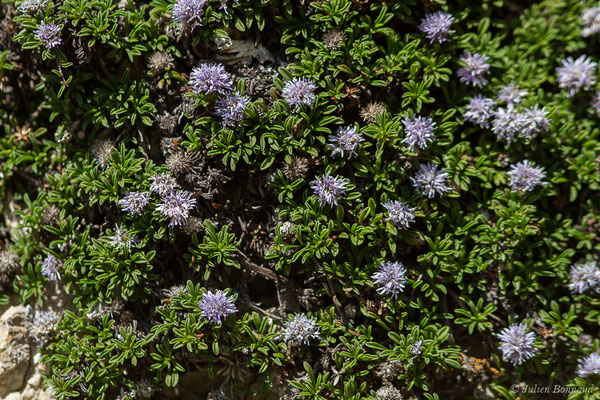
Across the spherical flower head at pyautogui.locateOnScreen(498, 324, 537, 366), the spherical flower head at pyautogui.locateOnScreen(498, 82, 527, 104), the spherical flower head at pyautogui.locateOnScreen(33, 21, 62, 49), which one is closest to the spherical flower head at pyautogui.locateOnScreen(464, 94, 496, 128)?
the spherical flower head at pyautogui.locateOnScreen(498, 82, 527, 104)

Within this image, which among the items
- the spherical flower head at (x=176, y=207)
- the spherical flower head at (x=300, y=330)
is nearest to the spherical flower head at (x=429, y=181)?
the spherical flower head at (x=300, y=330)

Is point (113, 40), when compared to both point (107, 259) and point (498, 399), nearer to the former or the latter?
point (107, 259)

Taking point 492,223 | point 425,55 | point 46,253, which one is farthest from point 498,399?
point 46,253

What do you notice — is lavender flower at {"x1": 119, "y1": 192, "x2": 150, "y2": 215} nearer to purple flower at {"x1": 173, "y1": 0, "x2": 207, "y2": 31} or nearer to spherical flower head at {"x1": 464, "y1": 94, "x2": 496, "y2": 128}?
purple flower at {"x1": 173, "y1": 0, "x2": 207, "y2": 31}

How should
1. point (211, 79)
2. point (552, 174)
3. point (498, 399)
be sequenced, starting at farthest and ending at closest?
point (552, 174)
point (498, 399)
point (211, 79)

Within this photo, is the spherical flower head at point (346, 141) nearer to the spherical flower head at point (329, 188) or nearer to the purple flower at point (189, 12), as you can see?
the spherical flower head at point (329, 188)

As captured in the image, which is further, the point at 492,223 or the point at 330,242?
the point at 492,223
